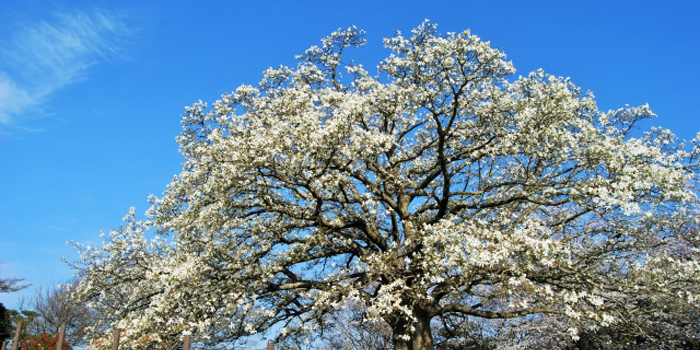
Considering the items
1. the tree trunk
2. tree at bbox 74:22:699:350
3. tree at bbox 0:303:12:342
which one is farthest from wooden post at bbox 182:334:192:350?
tree at bbox 0:303:12:342

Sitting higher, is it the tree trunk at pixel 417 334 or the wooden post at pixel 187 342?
the tree trunk at pixel 417 334

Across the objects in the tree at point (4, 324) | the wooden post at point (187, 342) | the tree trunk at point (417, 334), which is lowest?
the wooden post at point (187, 342)

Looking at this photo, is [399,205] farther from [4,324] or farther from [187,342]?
[4,324]

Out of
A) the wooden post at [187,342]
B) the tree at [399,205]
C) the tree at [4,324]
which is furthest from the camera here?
the tree at [4,324]

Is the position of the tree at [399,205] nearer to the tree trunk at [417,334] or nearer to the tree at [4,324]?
the tree trunk at [417,334]

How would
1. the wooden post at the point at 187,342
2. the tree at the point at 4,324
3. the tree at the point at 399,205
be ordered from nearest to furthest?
the wooden post at the point at 187,342 < the tree at the point at 399,205 < the tree at the point at 4,324

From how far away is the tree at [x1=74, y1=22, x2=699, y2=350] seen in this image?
1116 cm

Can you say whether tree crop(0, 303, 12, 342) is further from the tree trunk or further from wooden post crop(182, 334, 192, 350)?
wooden post crop(182, 334, 192, 350)

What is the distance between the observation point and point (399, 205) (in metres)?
15.0

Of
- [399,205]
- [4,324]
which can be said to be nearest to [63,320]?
[4,324]

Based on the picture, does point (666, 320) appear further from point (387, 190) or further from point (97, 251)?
point (97, 251)

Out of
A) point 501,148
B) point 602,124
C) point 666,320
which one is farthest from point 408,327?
point 666,320

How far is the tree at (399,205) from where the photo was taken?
36.6ft

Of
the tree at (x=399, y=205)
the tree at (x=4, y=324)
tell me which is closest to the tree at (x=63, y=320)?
the tree at (x=4, y=324)
